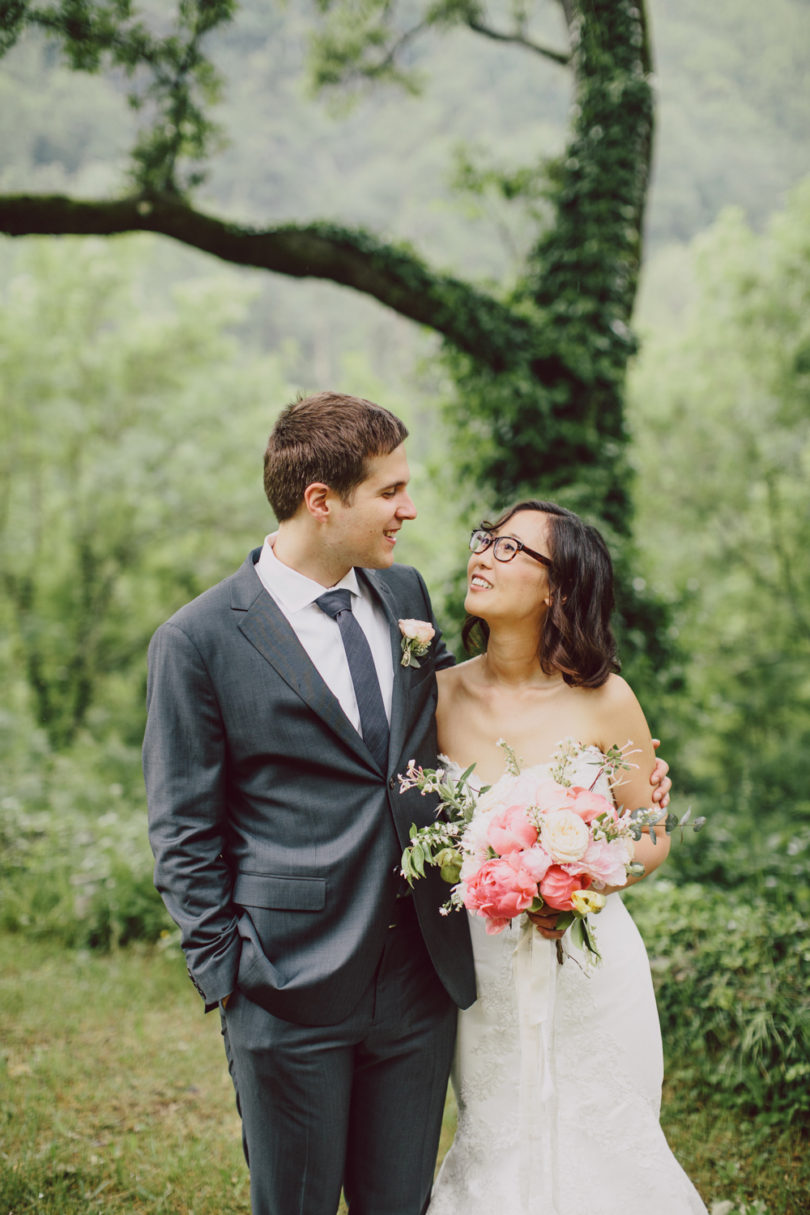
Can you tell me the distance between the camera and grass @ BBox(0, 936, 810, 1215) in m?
3.34

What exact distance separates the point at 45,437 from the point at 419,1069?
48.3ft

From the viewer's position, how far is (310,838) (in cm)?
220

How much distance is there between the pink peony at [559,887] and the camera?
80.4 inches

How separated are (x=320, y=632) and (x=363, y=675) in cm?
17

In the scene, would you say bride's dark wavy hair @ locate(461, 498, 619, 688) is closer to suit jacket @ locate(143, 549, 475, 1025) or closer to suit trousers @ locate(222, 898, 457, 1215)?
suit jacket @ locate(143, 549, 475, 1025)

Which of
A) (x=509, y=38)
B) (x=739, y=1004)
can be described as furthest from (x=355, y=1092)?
(x=509, y=38)

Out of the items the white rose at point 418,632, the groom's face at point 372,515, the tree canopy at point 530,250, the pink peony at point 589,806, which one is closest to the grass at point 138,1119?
the pink peony at point 589,806

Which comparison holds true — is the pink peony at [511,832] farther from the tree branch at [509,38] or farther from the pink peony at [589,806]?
the tree branch at [509,38]

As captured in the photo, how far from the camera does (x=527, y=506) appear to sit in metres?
2.73

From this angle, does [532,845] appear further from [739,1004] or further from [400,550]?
[400,550]

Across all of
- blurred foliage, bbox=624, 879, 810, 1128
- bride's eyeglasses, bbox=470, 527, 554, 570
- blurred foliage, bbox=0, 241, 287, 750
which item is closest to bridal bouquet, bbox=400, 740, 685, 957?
bride's eyeglasses, bbox=470, 527, 554, 570

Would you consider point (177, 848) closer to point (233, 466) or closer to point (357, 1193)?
point (357, 1193)

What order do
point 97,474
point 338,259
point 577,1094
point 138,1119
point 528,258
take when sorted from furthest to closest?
point 97,474
point 528,258
point 338,259
point 138,1119
point 577,1094

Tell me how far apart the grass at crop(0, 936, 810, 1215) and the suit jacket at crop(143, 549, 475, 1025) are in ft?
5.95
